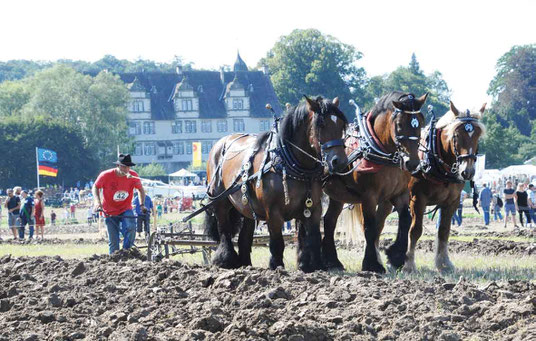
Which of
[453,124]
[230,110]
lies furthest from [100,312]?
[230,110]

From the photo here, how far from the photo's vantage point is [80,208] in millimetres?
54219

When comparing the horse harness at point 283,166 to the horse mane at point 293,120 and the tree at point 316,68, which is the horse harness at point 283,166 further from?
the tree at point 316,68

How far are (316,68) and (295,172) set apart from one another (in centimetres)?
8760

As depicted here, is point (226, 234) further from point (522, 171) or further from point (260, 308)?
point (522, 171)

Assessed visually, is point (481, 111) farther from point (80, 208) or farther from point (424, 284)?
point (80, 208)

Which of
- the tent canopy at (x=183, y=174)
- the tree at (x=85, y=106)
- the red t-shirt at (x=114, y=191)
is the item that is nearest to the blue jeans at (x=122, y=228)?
the red t-shirt at (x=114, y=191)

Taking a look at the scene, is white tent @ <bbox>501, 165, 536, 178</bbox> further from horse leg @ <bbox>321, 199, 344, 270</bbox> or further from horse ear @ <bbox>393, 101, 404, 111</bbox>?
horse ear @ <bbox>393, 101, 404, 111</bbox>

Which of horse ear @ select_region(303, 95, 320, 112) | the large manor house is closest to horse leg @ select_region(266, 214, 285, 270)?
horse ear @ select_region(303, 95, 320, 112)

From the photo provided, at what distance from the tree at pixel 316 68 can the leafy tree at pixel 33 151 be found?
2779cm

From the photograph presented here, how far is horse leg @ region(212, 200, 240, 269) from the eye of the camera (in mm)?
11969

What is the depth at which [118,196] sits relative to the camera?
13.4m

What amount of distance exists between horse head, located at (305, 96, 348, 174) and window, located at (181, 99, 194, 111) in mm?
100361

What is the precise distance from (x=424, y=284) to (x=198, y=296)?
7.29ft

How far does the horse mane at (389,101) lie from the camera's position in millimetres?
10898
